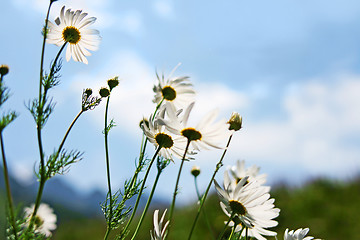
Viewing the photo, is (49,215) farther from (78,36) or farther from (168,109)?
(168,109)

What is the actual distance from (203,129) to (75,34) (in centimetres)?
55

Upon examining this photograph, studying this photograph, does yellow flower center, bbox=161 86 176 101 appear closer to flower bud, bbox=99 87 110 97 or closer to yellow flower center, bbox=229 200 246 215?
flower bud, bbox=99 87 110 97

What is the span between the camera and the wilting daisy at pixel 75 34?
3.60ft

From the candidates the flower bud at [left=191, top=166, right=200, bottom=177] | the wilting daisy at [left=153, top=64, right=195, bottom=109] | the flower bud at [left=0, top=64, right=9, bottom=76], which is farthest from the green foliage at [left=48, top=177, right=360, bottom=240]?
the flower bud at [left=0, top=64, right=9, bottom=76]

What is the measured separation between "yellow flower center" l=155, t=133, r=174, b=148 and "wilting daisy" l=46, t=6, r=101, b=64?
0.38 m

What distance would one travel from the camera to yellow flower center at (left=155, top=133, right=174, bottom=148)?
0.94 m

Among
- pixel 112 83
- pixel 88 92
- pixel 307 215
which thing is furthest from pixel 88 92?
pixel 307 215

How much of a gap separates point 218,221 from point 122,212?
3.67 metres

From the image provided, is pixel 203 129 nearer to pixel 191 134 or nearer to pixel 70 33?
pixel 191 134

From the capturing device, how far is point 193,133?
2.94 ft

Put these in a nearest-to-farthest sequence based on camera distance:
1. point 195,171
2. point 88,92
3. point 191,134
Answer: point 191,134
point 88,92
point 195,171

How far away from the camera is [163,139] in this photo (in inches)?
37.1

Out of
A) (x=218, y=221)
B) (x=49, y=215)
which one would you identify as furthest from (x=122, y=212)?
(x=218, y=221)

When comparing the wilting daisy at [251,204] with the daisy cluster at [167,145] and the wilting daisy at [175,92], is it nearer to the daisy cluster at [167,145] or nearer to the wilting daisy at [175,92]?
the daisy cluster at [167,145]
